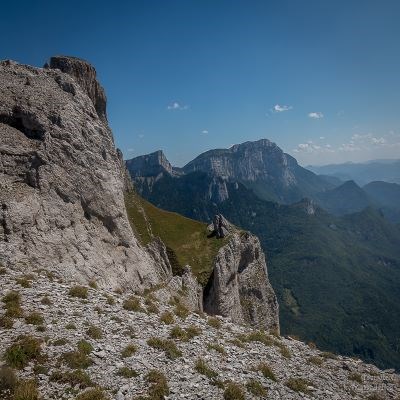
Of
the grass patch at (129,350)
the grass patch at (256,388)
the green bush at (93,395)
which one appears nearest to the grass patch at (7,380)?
the green bush at (93,395)

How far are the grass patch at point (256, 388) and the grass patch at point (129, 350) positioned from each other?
18.3 feet

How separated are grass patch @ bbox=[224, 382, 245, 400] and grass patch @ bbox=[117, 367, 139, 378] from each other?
3969mm

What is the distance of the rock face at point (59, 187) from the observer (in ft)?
92.0

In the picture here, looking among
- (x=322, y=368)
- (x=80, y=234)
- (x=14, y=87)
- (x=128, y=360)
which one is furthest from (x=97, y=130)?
(x=322, y=368)

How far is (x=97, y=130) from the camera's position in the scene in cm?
3966

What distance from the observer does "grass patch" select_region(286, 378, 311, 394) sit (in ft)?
59.1

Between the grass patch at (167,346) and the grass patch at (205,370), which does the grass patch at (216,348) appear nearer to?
the grass patch at (205,370)

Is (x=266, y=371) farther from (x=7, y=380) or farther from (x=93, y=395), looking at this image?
(x=7, y=380)

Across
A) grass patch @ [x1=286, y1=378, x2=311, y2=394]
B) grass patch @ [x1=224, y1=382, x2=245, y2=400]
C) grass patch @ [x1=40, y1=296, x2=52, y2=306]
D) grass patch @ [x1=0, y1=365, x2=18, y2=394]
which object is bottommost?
grass patch @ [x1=286, y1=378, x2=311, y2=394]

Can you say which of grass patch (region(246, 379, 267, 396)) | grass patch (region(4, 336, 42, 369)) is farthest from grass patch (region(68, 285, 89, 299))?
grass patch (region(246, 379, 267, 396))

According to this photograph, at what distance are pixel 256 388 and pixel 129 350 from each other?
20.1ft

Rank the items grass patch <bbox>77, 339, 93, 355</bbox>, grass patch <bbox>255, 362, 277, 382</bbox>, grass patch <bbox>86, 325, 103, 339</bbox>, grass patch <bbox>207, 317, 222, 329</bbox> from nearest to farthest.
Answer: grass patch <bbox>77, 339, 93, 355</bbox> < grass patch <bbox>86, 325, 103, 339</bbox> < grass patch <bbox>255, 362, 277, 382</bbox> < grass patch <bbox>207, 317, 222, 329</bbox>

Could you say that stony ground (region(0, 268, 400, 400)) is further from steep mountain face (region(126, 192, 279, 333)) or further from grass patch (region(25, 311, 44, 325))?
steep mountain face (region(126, 192, 279, 333))

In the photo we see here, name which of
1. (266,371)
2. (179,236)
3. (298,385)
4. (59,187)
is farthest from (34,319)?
(179,236)
